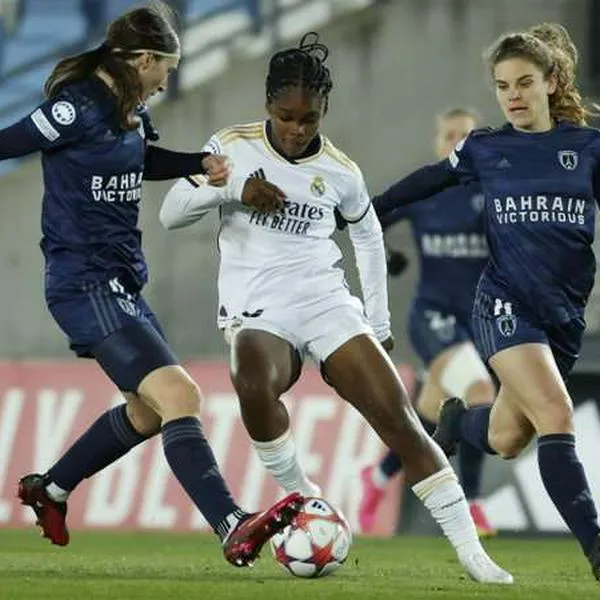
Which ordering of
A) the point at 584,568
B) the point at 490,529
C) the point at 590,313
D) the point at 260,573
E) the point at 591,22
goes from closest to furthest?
the point at 260,573 < the point at 584,568 < the point at 490,529 < the point at 590,313 < the point at 591,22

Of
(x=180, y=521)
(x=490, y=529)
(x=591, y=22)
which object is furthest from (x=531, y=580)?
(x=591, y=22)

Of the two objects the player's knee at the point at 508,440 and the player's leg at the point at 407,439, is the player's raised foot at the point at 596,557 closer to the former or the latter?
the player's leg at the point at 407,439

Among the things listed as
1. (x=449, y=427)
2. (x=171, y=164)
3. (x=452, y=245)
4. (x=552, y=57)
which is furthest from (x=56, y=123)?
(x=452, y=245)

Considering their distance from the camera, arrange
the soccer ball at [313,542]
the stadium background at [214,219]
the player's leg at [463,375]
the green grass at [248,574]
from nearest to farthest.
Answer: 1. the green grass at [248,574]
2. the soccer ball at [313,542]
3. the player's leg at [463,375]
4. the stadium background at [214,219]

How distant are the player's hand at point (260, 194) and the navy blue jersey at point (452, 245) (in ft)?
14.8

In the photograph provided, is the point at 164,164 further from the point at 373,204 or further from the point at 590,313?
the point at 590,313

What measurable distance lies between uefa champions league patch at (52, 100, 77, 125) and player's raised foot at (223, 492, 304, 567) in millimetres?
1482

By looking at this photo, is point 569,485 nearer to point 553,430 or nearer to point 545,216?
point 553,430

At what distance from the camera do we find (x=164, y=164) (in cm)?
797

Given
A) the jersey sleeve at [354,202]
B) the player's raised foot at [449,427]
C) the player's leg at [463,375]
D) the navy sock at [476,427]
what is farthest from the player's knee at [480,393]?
the jersey sleeve at [354,202]

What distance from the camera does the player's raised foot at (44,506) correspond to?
8.24m

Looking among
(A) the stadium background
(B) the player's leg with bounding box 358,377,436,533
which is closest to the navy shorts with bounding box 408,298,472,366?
(B) the player's leg with bounding box 358,377,436,533

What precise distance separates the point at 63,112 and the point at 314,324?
3.65 feet

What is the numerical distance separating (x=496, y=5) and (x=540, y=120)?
6193 mm
